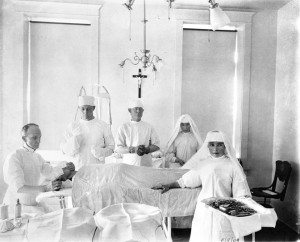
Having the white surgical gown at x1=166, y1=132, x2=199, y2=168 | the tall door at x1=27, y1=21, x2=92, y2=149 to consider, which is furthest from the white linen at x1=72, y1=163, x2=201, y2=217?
the tall door at x1=27, y1=21, x2=92, y2=149

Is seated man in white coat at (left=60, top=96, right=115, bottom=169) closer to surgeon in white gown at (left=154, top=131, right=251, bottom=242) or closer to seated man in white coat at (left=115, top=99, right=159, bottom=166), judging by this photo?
seated man in white coat at (left=115, top=99, right=159, bottom=166)

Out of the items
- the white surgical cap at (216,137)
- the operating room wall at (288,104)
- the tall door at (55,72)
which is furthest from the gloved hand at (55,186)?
the operating room wall at (288,104)

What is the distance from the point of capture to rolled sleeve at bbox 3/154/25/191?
9.52 ft

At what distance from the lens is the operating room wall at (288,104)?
5.16 m

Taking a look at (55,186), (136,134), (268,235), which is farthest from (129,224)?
(268,235)

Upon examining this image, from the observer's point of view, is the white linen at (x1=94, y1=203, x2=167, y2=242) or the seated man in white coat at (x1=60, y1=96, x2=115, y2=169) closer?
the white linen at (x1=94, y1=203, x2=167, y2=242)

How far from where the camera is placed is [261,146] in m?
6.01

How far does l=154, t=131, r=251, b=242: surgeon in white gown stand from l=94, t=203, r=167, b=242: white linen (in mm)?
1376

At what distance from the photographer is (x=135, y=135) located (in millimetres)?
5062

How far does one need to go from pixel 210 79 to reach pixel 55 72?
2.80 m

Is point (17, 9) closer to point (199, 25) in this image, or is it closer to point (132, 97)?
point (132, 97)

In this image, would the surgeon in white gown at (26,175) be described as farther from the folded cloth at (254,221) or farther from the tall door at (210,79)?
the tall door at (210,79)

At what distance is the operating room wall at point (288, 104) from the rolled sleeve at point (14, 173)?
407 cm

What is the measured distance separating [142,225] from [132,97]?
4067 millimetres
